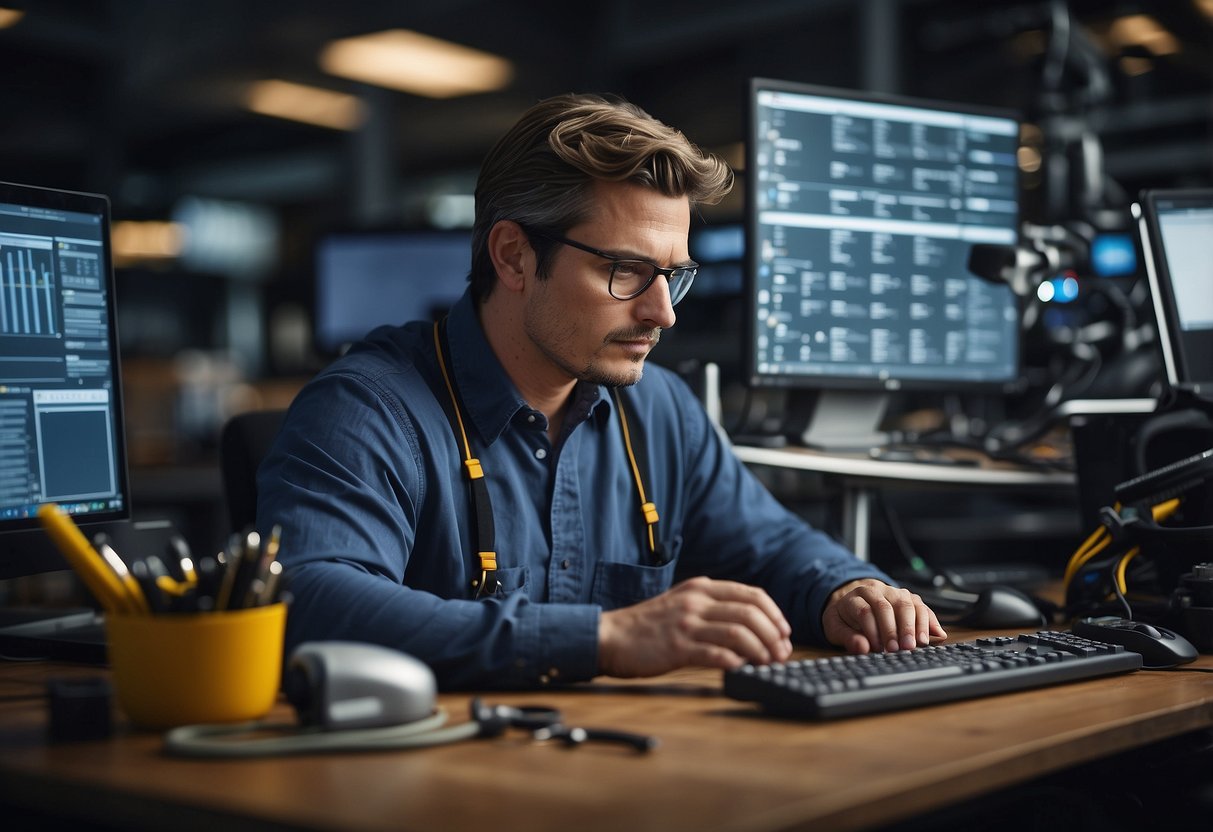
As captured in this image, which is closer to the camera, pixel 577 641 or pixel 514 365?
pixel 577 641

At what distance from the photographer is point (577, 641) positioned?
1.09m

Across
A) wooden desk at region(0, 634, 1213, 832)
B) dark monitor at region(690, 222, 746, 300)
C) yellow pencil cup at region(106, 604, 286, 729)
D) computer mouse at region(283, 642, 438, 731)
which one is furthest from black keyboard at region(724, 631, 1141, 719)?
dark monitor at region(690, 222, 746, 300)

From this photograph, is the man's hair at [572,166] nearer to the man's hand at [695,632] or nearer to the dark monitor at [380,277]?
the man's hand at [695,632]

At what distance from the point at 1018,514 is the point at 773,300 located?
2190mm

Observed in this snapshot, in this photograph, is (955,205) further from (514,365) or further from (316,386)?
(316,386)

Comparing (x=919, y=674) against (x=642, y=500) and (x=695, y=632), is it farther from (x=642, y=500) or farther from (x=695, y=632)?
(x=642, y=500)

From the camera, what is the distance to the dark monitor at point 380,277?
3258mm

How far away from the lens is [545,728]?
91 cm

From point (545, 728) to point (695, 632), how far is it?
211mm

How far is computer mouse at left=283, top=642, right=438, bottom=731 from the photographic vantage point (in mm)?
880

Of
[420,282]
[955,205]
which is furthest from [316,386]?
[420,282]

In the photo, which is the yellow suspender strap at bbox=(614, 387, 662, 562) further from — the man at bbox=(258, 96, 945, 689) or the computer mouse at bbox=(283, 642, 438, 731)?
the computer mouse at bbox=(283, 642, 438, 731)

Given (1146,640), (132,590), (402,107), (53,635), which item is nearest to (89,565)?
(132,590)

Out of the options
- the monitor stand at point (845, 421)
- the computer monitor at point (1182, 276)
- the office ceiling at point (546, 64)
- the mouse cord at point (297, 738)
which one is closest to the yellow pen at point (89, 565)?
the mouse cord at point (297, 738)
